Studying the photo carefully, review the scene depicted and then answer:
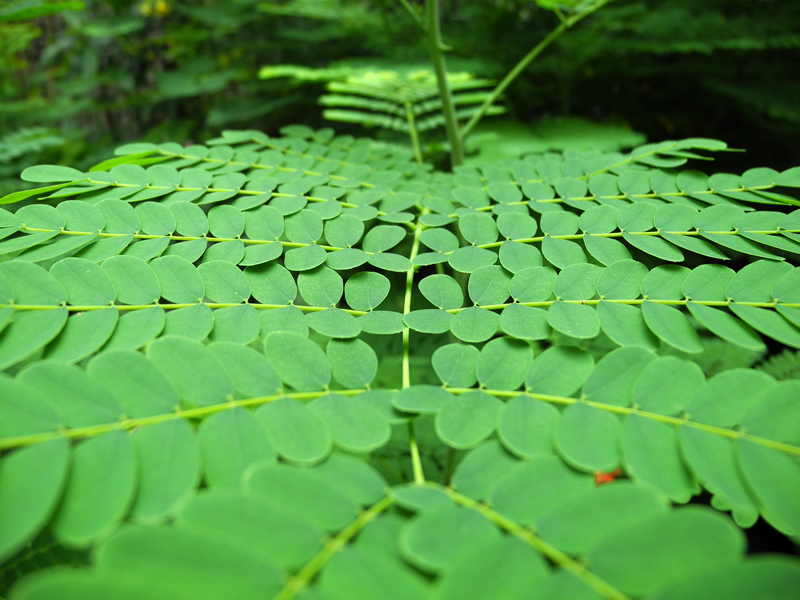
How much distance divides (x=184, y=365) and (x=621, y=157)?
108 cm

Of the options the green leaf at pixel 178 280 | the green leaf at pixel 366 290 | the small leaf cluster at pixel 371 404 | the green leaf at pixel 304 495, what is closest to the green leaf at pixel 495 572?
the small leaf cluster at pixel 371 404

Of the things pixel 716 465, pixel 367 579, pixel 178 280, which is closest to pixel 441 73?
pixel 178 280

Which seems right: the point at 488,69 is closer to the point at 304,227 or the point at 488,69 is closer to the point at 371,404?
the point at 304,227

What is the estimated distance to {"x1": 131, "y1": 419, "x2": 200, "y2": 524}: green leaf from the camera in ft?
1.34

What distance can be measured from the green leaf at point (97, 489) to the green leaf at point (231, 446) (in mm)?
67

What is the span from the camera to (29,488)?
0.39 m

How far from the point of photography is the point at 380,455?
1.16 metres

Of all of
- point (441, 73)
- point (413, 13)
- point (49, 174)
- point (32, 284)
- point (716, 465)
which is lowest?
point (716, 465)

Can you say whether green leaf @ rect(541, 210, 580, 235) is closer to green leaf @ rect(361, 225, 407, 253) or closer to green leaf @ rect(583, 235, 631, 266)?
green leaf @ rect(583, 235, 631, 266)

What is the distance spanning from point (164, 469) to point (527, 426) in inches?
15.1

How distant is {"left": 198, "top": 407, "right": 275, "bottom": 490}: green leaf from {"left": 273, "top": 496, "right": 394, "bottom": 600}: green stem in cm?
10

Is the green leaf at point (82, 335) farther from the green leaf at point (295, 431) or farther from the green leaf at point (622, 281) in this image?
the green leaf at point (622, 281)

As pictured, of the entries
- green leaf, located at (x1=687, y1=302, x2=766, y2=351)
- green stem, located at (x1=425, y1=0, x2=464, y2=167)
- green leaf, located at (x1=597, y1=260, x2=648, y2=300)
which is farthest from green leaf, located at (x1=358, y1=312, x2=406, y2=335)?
green stem, located at (x1=425, y1=0, x2=464, y2=167)

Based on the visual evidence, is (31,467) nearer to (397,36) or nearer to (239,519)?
(239,519)
